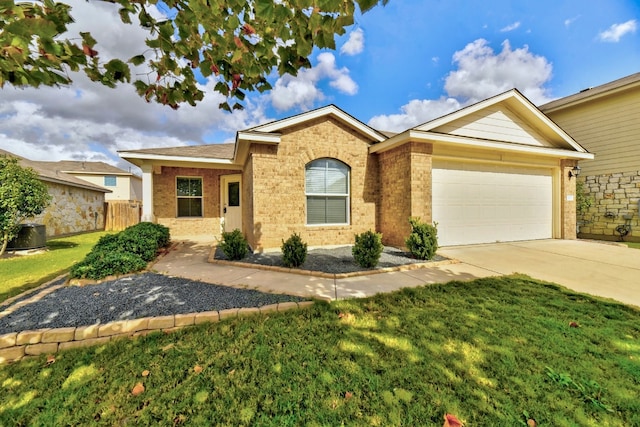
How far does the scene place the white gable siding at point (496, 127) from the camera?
7.95m

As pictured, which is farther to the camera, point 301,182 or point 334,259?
point 301,182

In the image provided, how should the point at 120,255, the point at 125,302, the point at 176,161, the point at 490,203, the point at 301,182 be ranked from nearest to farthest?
1. the point at 125,302
2. the point at 120,255
3. the point at 301,182
4. the point at 490,203
5. the point at 176,161

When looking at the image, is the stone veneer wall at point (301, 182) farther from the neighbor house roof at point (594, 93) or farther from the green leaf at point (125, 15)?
the neighbor house roof at point (594, 93)

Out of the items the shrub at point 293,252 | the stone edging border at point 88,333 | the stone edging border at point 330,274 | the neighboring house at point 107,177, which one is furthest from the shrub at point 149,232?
the neighboring house at point 107,177

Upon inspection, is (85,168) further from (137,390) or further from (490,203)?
(490,203)

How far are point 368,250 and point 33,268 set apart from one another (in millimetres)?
8036

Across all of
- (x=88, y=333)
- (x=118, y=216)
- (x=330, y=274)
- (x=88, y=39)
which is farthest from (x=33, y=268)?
(x=118, y=216)

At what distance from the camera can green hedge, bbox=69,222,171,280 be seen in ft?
14.8

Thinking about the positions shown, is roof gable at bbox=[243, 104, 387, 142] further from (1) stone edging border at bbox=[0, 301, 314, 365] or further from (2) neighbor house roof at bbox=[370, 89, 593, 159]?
(1) stone edging border at bbox=[0, 301, 314, 365]

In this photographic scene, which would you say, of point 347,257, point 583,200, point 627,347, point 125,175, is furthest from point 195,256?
point 125,175

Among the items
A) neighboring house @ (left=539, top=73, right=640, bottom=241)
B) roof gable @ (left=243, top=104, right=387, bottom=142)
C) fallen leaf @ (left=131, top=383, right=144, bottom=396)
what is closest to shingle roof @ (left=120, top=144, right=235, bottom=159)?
roof gable @ (left=243, top=104, right=387, bottom=142)

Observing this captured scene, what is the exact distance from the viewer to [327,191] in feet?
26.4

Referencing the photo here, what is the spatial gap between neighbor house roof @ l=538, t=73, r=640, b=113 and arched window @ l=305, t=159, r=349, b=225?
11296mm

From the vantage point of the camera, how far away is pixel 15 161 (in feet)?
24.3
